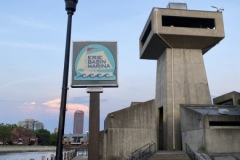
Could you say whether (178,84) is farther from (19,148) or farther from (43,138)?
(43,138)

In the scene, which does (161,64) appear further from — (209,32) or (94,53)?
(94,53)

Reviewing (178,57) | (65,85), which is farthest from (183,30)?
(65,85)

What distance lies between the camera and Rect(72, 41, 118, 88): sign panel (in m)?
12.8

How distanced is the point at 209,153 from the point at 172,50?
18.6 meters

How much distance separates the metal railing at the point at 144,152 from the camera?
26781 millimetres

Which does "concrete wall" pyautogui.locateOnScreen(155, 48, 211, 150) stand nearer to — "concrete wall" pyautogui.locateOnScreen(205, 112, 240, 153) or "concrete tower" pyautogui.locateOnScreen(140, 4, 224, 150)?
"concrete tower" pyautogui.locateOnScreen(140, 4, 224, 150)

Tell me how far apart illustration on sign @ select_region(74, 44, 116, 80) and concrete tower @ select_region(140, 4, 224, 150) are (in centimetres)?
2677

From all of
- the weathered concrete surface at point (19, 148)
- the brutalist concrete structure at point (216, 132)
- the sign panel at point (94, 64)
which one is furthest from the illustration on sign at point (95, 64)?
the weathered concrete surface at point (19, 148)

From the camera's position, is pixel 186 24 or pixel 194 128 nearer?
pixel 194 128

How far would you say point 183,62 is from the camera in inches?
1656

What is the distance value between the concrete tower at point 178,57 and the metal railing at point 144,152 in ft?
33.1

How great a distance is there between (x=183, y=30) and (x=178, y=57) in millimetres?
4348

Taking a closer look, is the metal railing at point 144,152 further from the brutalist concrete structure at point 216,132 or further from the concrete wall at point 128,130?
the brutalist concrete structure at point 216,132

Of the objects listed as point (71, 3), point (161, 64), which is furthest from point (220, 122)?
point (71, 3)
